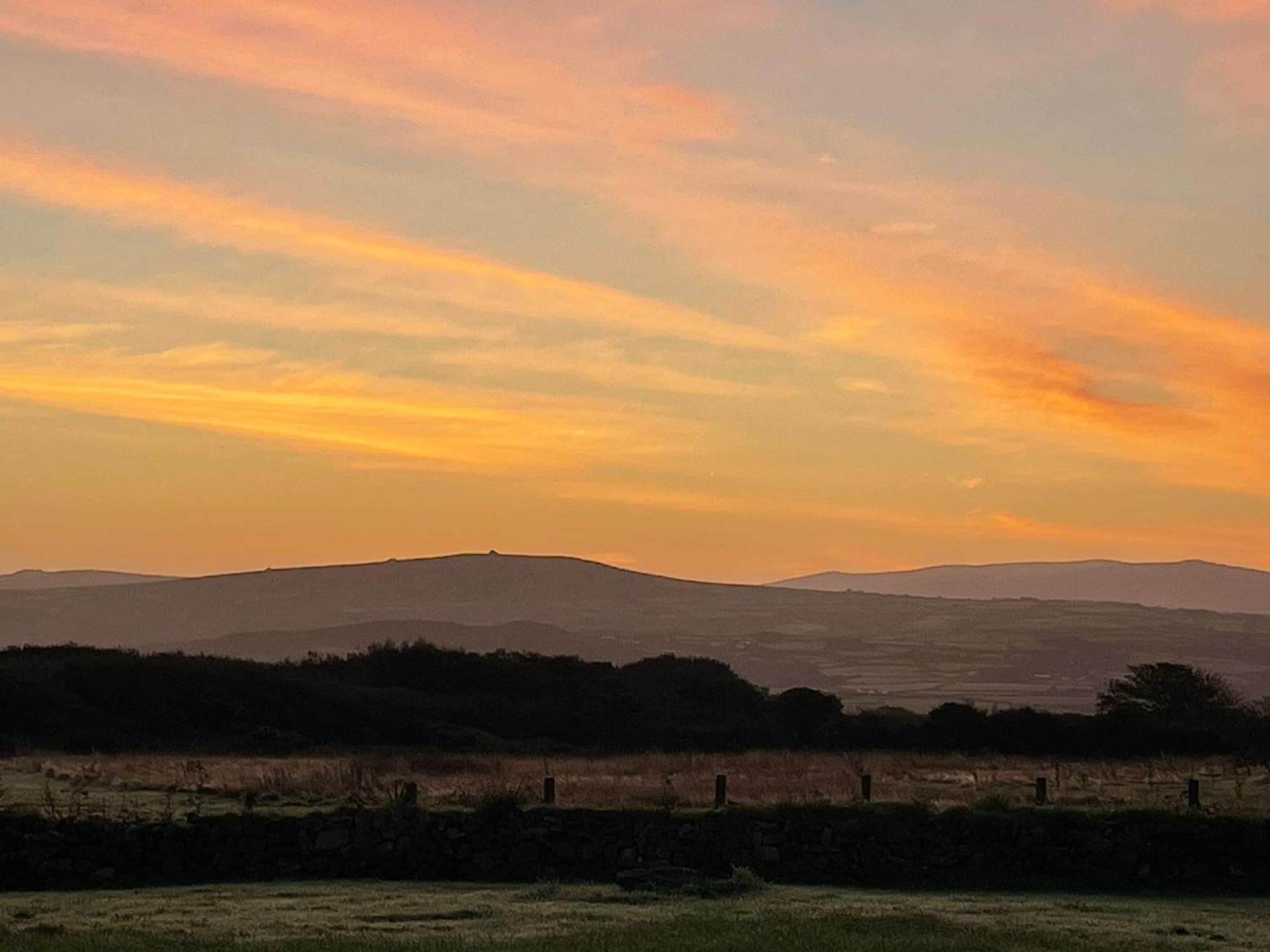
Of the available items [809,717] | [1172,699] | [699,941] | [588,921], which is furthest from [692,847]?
[1172,699]

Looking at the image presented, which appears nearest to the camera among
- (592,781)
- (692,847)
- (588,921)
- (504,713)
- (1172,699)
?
(588,921)

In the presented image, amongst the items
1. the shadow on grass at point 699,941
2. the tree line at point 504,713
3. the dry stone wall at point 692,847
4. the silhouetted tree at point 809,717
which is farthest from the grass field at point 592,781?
the silhouetted tree at point 809,717

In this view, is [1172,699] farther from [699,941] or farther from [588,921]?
[699,941]

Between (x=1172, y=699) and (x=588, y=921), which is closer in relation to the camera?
(x=588, y=921)

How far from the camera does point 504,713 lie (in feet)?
224

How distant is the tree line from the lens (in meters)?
58.1

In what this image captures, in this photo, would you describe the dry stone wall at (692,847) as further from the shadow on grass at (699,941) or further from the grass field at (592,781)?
the shadow on grass at (699,941)

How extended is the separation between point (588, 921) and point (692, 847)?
7.52 metres

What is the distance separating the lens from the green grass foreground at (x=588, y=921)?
19625 mm

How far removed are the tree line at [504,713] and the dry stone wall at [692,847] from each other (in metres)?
21.3

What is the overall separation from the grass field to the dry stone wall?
799mm

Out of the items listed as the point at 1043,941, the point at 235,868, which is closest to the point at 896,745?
the point at 235,868

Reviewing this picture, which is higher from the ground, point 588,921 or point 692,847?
point 692,847

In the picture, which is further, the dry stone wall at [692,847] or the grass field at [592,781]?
the grass field at [592,781]
